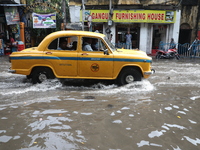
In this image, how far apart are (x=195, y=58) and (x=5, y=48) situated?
1537 centimetres

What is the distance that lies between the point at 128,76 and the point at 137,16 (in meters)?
12.8

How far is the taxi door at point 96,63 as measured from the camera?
255 inches

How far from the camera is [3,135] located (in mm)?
3598

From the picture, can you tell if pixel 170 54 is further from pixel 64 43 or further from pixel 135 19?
pixel 64 43

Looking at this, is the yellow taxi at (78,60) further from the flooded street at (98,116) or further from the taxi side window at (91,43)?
the flooded street at (98,116)

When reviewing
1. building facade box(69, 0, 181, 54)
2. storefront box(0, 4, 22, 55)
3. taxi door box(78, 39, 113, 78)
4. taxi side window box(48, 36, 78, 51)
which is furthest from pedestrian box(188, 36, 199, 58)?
storefront box(0, 4, 22, 55)

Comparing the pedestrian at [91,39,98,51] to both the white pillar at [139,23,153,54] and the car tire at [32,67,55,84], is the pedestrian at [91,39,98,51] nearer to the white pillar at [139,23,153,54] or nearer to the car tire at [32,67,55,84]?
the car tire at [32,67,55,84]

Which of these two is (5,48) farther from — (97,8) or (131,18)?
(131,18)

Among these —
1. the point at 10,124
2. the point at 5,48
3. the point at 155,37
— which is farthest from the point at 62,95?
the point at 155,37

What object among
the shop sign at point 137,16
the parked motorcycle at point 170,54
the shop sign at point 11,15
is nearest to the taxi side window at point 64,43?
the parked motorcycle at point 170,54

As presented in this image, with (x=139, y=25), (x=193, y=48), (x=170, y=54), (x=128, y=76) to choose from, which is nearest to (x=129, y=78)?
(x=128, y=76)

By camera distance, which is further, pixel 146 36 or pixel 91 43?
pixel 146 36

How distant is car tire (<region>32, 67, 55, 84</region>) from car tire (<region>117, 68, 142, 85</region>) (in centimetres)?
223

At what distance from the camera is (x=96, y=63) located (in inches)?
256
